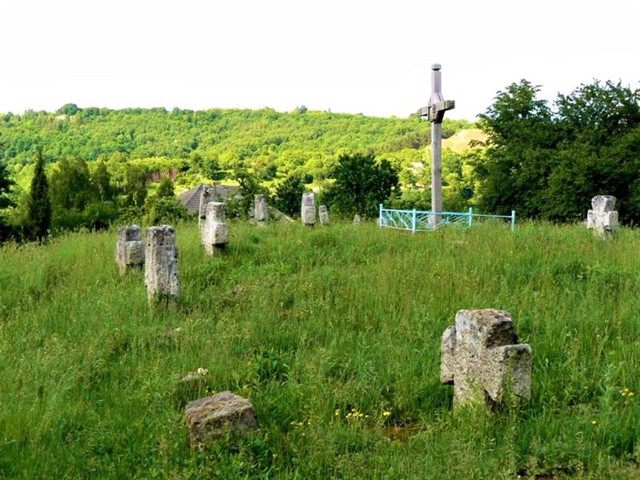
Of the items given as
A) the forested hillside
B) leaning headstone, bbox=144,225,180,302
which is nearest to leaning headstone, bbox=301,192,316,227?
leaning headstone, bbox=144,225,180,302

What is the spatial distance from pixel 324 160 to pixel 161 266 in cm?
7363

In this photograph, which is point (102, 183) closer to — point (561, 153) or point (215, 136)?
point (561, 153)

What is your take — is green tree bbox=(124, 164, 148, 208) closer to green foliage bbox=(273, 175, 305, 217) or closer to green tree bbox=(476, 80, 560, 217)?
green foliage bbox=(273, 175, 305, 217)

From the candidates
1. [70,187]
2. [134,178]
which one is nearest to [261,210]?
[70,187]

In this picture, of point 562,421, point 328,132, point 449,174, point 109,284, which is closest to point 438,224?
point 109,284

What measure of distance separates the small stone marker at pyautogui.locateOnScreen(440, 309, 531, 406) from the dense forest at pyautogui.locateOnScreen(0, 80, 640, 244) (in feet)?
50.0

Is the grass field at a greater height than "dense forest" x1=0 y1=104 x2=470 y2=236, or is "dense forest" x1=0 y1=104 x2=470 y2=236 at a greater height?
"dense forest" x1=0 y1=104 x2=470 y2=236

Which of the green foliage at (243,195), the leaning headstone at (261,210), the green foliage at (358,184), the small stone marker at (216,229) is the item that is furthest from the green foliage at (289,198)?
the small stone marker at (216,229)

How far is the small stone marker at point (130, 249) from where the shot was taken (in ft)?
27.6

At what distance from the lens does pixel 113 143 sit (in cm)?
10050

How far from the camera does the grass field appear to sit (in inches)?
124

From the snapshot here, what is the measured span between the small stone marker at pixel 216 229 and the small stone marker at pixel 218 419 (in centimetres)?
601

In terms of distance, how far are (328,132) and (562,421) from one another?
103 metres

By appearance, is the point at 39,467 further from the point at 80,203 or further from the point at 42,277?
the point at 80,203
